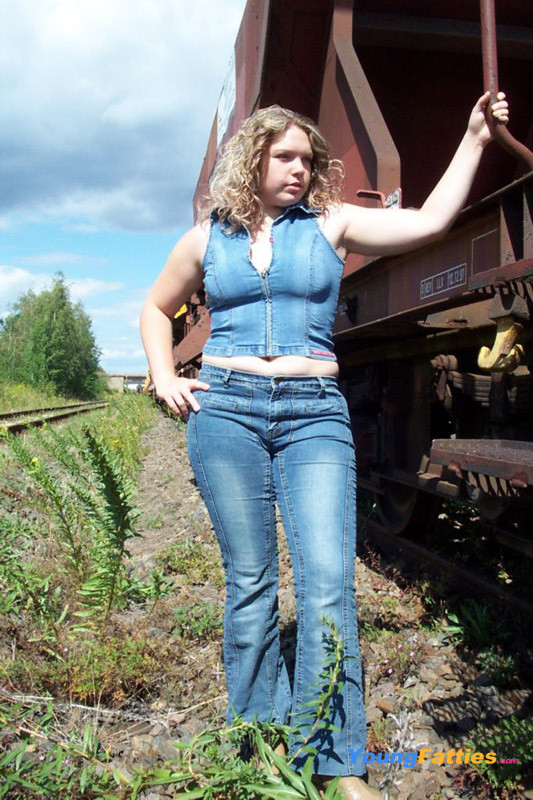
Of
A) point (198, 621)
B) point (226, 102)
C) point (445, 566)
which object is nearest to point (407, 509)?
point (445, 566)

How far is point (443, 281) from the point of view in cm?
305

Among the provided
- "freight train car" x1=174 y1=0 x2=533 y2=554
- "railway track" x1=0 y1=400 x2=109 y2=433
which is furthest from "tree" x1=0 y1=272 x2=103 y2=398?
"freight train car" x1=174 y1=0 x2=533 y2=554

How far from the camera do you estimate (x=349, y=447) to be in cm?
212

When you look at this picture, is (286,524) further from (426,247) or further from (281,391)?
(426,247)

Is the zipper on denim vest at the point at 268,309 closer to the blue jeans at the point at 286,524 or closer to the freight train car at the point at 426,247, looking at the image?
the blue jeans at the point at 286,524

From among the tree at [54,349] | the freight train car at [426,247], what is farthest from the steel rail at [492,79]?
the tree at [54,349]

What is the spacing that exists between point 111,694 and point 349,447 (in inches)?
54.9

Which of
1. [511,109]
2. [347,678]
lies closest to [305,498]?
[347,678]

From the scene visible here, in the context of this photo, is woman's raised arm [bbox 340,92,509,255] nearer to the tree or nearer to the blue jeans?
the blue jeans

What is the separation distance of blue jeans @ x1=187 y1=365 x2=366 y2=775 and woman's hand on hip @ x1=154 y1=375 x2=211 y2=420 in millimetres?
26

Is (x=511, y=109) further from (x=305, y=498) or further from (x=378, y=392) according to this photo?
(x=305, y=498)

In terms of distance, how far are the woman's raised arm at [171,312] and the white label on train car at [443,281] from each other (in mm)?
1217

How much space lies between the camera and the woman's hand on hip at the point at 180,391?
210 centimetres

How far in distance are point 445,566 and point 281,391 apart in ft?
7.49
